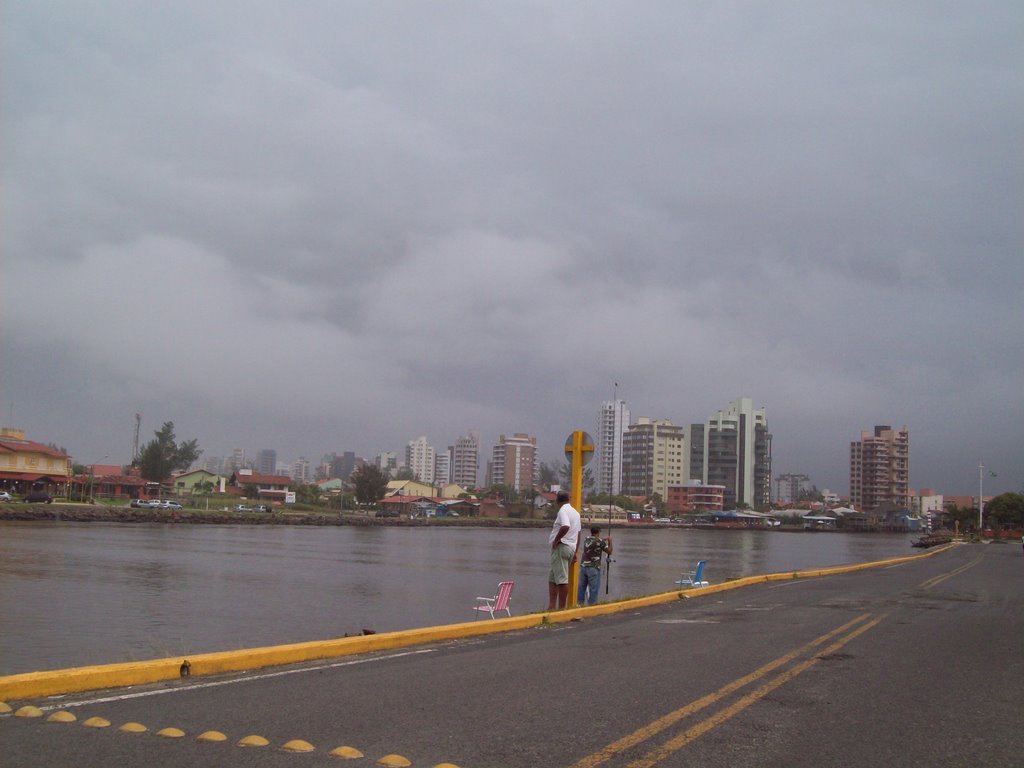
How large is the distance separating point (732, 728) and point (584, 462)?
9049 mm

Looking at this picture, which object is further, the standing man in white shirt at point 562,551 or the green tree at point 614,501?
the green tree at point 614,501

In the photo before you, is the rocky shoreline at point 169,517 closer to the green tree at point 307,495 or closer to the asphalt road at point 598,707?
the green tree at point 307,495

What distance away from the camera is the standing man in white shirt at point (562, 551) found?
45.5 feet

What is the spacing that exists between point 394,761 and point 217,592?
21.6m

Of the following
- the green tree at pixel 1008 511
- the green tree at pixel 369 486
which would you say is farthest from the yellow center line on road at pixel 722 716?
the green tree at pixel 369 486

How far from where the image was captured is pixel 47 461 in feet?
281

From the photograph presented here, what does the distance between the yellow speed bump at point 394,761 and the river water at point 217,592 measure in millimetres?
8436

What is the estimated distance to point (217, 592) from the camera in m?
25.2

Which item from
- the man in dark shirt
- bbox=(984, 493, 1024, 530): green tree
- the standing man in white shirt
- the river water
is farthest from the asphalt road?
bbox=(984, 493, 1024, 530): green tree

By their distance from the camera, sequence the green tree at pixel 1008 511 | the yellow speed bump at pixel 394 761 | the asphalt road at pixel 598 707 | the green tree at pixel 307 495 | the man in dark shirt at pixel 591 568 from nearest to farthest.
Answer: the yellow speed bump at pixel 394 761 < the asphalt road at pixel 598 707 < the man in dark shirt at pixel 591 568 < the green tree at pixel 1008 511 < the green tree at pixel 307 495

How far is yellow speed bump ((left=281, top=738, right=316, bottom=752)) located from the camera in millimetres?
5551

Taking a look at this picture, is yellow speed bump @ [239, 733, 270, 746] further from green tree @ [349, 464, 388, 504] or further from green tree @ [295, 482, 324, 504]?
green tree @ [295, 482, 324, 504]

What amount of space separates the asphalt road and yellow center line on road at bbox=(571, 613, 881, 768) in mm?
23

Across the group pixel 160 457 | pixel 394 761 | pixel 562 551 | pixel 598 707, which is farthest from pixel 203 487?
pixel 394 761
